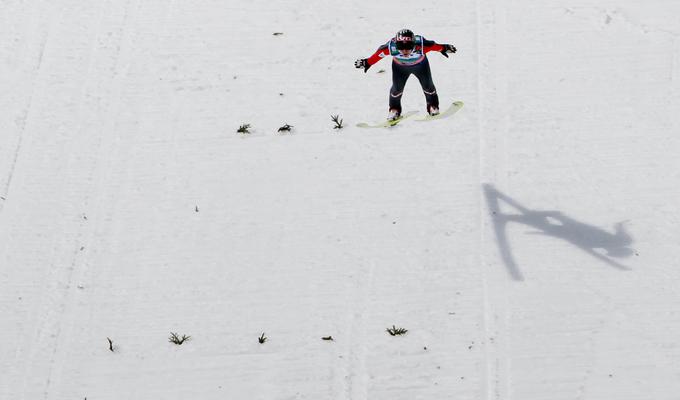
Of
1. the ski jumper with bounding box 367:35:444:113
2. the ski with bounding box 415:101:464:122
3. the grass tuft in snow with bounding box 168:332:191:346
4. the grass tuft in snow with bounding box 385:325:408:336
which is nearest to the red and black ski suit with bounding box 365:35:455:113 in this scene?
the ski jumper with bounding box 367:35:444:113

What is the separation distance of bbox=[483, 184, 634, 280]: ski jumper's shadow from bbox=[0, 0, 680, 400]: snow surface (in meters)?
0.02

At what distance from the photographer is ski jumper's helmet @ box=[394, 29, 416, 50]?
1116cm

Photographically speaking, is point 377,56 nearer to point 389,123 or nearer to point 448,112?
point 389,123

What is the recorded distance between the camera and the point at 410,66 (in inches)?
458

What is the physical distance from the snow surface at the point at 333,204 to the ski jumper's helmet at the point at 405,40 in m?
1.35

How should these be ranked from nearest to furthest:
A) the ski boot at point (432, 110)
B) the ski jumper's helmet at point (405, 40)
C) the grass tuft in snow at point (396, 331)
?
the grass tuft in snow at point (396, 331)
the ski jumper's helmet at point (405, 40)
the ski boot at point (432, 110)

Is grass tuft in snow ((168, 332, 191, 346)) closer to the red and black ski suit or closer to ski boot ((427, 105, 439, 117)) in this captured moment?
the red and black ski suit

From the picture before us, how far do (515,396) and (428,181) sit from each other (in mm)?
2801

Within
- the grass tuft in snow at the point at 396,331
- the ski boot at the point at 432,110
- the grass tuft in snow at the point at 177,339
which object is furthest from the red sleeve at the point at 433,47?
the grass tuft in snow at the point at 177,339

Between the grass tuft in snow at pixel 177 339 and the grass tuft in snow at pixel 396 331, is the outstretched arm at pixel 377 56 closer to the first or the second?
the grass tuft in snow at pixel 396 331

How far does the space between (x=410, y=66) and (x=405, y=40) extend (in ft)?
1.55

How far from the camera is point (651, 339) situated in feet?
33.8

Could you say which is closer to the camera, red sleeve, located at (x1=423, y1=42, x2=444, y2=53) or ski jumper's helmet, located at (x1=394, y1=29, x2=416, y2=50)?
ski jumper's helmet, located at (x1=394, y1=29, x2=416, y2=50)

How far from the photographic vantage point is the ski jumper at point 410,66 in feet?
37.2
